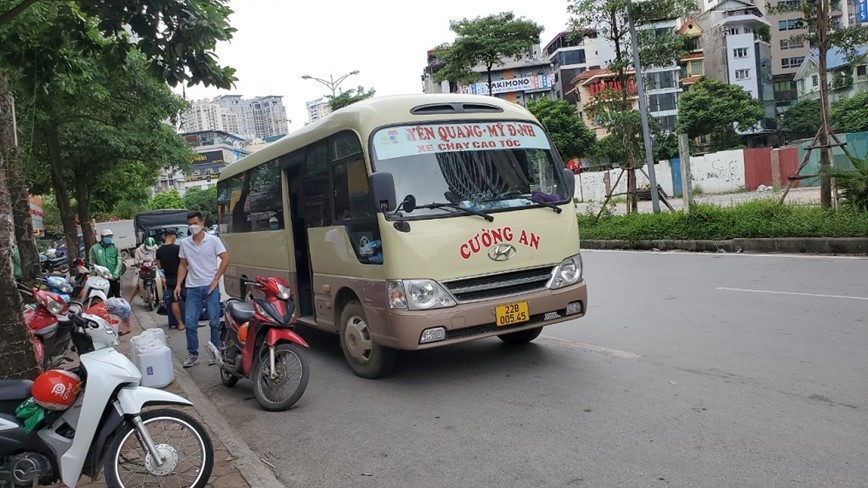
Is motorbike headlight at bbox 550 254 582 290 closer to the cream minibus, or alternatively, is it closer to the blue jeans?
the cream minibus

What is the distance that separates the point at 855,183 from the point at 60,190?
70.0 feet

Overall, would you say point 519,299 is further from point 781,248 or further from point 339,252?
point 781,248

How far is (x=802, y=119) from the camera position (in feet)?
212

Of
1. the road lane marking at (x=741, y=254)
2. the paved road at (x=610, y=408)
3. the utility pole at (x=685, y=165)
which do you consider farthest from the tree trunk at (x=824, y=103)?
the paved road at (x=610, y=408)

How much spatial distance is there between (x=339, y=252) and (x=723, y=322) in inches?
170

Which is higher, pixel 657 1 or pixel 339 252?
pixel 657 1

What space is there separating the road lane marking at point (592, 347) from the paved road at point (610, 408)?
0.7 inches

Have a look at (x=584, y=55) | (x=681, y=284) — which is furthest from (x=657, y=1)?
(x=584, y=55)

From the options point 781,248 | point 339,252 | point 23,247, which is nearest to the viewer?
point 339,252

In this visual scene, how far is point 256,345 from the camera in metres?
5.96

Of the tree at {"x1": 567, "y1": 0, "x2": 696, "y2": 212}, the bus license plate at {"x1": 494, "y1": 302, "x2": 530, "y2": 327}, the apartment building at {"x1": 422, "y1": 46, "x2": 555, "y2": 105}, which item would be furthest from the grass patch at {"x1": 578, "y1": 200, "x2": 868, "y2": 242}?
the apartment building at {"x1": 422, "y1": 46, "x2": 555, "y2": 105}

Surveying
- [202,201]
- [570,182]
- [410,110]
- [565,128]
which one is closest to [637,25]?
[570,182]

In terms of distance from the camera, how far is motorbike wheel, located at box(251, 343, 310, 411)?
568 centimetres

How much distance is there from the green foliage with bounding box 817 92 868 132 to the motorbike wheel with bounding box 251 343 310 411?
185 ft
